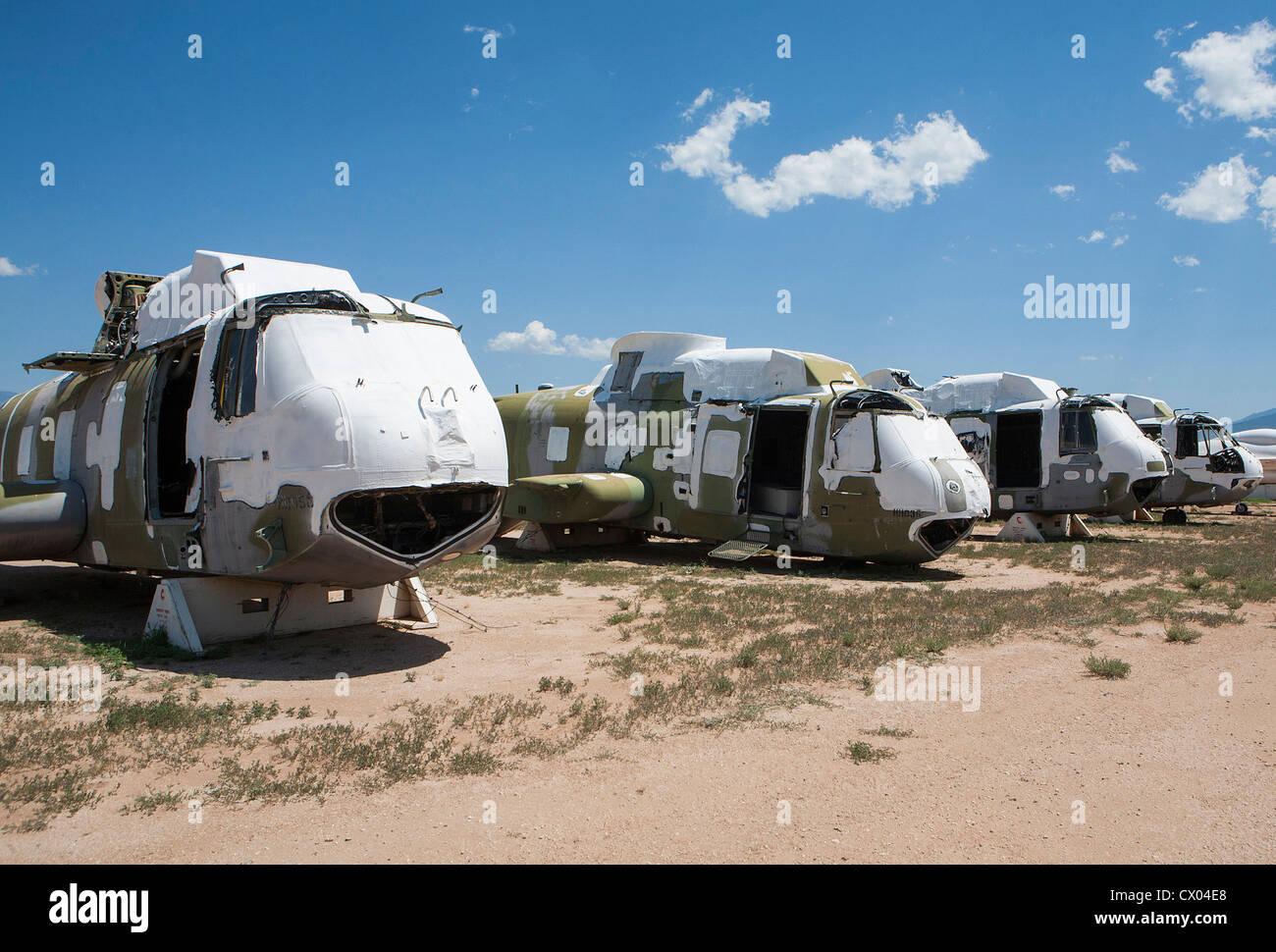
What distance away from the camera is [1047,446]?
704 inches

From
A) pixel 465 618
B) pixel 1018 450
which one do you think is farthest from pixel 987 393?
pixel 465 618

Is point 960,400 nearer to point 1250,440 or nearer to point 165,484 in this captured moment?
point 165,484

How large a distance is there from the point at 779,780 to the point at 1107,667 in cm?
381

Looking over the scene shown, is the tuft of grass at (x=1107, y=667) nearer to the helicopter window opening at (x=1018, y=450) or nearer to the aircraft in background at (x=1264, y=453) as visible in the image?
the helicopter window opening at (x=1018, y=450)

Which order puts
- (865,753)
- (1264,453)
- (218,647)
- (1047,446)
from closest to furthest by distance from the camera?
(865,753) < (218,647) < (1047,446) < (1264,453)

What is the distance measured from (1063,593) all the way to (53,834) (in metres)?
10.5

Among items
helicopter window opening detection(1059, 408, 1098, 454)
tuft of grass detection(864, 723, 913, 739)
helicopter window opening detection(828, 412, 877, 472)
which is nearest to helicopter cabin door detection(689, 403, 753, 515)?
helicopter window opening detection(828, 412, 877, 472)

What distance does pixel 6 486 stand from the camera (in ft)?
29.5

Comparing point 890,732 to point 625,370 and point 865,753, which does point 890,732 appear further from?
point 625,370

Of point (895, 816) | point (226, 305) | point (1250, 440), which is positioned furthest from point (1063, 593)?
point (1250, 440)

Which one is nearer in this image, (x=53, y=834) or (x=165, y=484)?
(x=53, y=834)

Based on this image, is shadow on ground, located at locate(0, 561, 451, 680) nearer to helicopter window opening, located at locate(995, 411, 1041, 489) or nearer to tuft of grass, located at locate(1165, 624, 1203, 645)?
tuft of grass, located at locate(1165, 624, 1203, 645)

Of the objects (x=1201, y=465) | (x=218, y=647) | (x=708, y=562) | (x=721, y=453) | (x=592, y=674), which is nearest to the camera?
(x=592, y=674)

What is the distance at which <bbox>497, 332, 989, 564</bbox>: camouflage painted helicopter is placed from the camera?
12.2m
